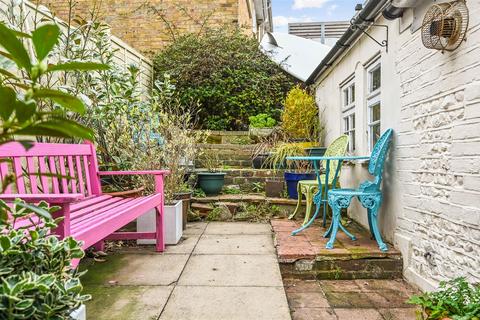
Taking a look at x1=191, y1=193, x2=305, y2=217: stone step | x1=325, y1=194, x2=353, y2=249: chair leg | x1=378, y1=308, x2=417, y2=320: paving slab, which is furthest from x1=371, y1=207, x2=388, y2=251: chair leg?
x1=191, y1=193, x2=305, y2=217: stone step

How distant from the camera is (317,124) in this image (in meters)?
6.91

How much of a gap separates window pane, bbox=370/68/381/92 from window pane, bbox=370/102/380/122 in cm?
20

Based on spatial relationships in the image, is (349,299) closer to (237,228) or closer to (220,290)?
(220,290)

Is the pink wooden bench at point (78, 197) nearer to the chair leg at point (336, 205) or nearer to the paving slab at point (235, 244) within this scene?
the paving slab at point (235, 244)

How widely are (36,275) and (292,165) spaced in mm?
4915

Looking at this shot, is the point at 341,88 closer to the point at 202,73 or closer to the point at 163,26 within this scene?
the point at 202,73

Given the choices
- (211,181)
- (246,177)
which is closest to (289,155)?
(246,177)

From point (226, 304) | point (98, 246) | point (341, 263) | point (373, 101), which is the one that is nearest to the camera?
point (226, 304)

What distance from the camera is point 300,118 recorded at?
676cm

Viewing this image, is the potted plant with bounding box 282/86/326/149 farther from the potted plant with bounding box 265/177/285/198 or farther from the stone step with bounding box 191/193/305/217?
the stone step with bounding box 191/193/305/217

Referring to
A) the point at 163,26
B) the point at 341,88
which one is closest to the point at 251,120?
the point at 341,88

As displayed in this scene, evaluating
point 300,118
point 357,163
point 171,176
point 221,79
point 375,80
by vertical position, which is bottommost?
point 171,176

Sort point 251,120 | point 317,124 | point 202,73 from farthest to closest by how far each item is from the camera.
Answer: point 202,73
point 251,120
point 317,124

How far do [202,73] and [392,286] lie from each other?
6361mm
